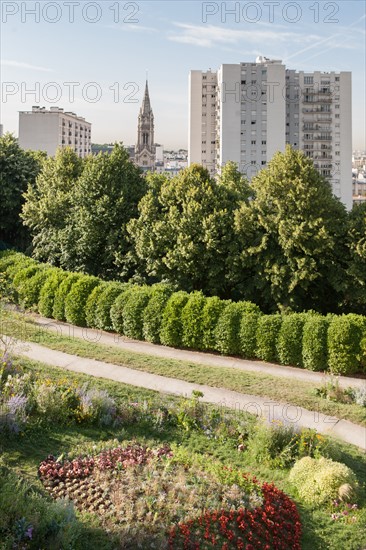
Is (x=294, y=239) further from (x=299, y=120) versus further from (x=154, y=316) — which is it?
(x=299, y=120)

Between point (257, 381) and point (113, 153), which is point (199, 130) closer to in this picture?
point (113, 153)

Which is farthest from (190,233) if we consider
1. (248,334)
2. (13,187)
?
(13,187)

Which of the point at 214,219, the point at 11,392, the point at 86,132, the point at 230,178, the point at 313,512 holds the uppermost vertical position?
the point at 86,132

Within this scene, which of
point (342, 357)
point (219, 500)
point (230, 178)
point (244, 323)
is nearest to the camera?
point (219, 500)

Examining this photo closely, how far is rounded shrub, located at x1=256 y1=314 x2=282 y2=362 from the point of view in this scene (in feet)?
58.1

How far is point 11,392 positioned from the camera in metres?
11.2

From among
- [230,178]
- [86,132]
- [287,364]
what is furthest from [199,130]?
[287,364]

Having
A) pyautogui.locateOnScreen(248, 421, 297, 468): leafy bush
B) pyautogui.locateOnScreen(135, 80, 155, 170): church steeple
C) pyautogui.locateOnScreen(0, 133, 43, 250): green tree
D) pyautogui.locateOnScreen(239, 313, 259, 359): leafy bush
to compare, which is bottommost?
pyautogui.locateOnScreen(248, 421, 297, 468): leafy bush

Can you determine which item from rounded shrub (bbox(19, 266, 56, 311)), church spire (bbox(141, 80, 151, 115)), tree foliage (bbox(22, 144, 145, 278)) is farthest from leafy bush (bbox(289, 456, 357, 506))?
church spire (bbox(141, 80, 151, 115))

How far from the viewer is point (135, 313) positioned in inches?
775

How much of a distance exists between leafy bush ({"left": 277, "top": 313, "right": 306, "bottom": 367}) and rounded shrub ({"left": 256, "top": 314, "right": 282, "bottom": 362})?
0.62ft

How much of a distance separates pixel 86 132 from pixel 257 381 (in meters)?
143

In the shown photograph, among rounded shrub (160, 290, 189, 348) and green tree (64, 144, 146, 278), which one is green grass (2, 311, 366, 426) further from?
green tree (64, 144, 146, 278)

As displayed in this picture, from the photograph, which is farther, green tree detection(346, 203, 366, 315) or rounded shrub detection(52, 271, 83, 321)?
rounded shrub detection(52, 271, 83, 321)
